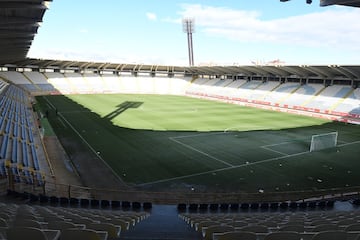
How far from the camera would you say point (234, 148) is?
2489cm

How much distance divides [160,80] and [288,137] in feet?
170

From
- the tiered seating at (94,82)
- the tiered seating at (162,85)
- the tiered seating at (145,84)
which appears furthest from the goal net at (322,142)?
the tiered seating at (94,82)

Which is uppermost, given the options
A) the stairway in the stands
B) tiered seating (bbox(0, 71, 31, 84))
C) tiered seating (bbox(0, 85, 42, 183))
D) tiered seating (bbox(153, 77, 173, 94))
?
tiered seating (bbox(0, 71, 31, 84))

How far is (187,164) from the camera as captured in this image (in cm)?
2072

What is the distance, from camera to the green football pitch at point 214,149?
1820 cm

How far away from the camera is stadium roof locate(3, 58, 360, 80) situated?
147ft

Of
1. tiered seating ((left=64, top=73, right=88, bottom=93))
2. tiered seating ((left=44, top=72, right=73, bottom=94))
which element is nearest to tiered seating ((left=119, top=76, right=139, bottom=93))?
tiered seating ((left=64, top=73, right=88, bottom=93))

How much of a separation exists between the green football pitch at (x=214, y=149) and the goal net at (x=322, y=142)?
2.20ft

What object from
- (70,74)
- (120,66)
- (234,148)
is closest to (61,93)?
(70,74)

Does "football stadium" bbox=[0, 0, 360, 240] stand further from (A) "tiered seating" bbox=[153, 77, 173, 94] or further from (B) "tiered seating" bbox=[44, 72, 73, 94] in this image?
(A) "tiered seating" bbox=[153, 77, 173, 94]

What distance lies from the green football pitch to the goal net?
670 mm

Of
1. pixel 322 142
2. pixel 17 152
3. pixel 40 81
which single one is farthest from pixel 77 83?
pixel 322 142

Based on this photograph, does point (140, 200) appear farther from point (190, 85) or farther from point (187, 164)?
point (190, 85)

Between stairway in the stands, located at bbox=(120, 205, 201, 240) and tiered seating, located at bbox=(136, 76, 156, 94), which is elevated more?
tiered seating, located at bbox=(136, 76, 156, 94)
